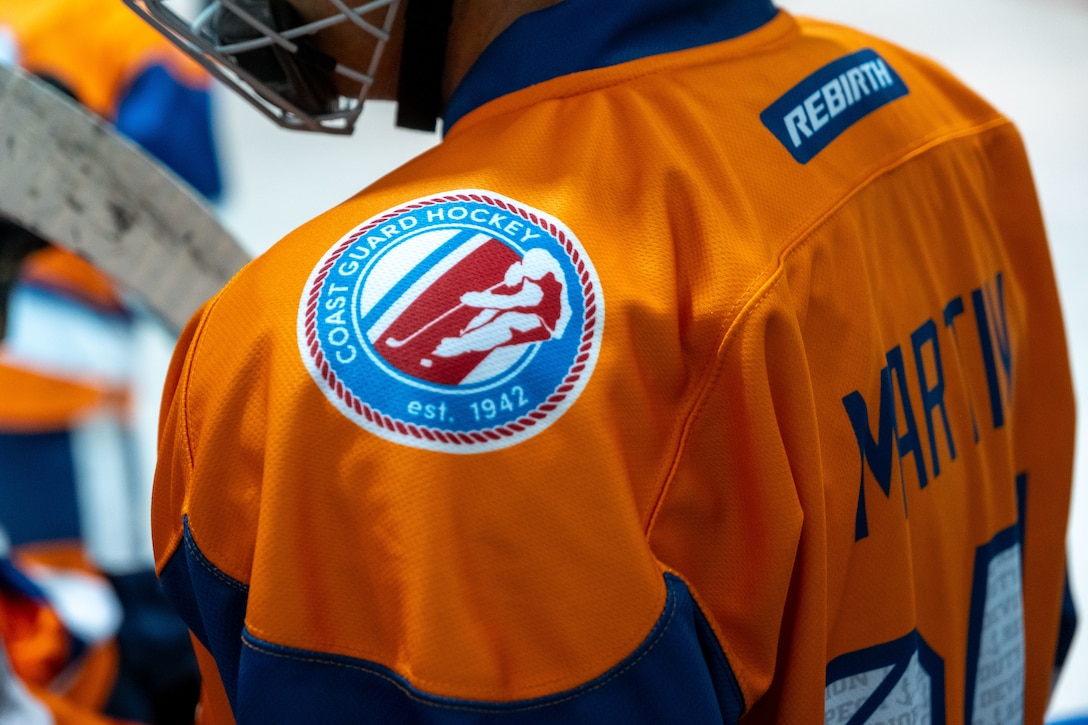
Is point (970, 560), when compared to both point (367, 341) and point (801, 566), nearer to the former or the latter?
point (801, 566)

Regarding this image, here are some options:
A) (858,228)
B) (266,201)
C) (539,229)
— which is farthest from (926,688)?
(266,201)

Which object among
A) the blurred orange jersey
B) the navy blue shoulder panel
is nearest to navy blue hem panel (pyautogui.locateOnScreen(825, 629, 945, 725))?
the blurred orange jersey

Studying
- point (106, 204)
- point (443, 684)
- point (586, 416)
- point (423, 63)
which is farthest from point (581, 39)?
point (106, 204)

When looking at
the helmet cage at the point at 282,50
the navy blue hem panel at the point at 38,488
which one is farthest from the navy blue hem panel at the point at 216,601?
the navy blue hem panel at the point at 38,488

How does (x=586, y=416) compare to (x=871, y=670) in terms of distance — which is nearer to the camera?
(x=586, y=416)

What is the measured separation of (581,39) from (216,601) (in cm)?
36

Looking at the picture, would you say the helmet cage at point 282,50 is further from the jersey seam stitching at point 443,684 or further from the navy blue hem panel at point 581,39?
the jersey seam stitching at point 443,684

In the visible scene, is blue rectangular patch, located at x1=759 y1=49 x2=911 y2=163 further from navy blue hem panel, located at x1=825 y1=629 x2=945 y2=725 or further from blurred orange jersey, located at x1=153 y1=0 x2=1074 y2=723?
navy blue hem panel, located at x1=825 y1=629 x2=945 y2=725

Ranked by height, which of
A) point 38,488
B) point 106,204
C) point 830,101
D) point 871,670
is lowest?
point 38,488

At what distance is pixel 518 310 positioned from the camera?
53 centimetres

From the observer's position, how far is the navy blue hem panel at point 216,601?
57 centimetres

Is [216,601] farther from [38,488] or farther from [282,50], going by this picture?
[38,488]

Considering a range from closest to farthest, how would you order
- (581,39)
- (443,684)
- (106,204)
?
(443,684) → (581,39) → (106,204)

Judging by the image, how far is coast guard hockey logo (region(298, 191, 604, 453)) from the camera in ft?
1.69
